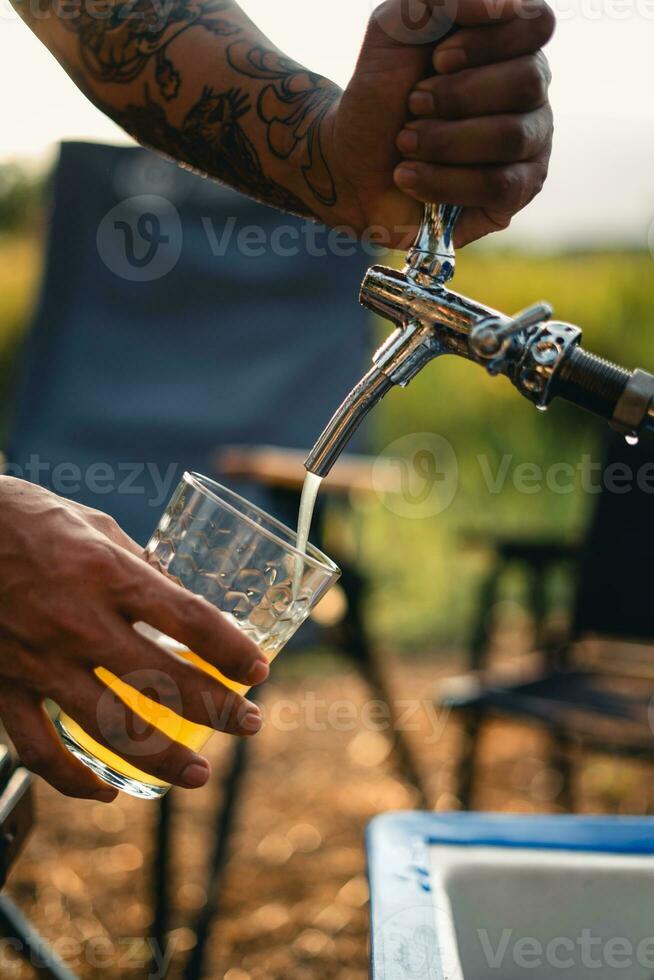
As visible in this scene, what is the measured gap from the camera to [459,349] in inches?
26.1

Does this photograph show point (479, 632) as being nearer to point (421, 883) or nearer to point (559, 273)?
point (421, 883)

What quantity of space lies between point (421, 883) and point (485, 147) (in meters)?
0.56

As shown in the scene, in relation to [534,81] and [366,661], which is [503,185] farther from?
[366,661]

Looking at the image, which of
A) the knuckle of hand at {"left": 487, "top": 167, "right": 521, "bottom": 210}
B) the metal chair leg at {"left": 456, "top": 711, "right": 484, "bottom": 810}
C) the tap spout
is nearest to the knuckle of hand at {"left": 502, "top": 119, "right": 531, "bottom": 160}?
the knuckle of hand at {"left": 487, "top": 167, "right": 521, "bottom": 210}

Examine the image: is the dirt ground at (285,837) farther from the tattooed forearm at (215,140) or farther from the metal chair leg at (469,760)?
the tattooed forearm at (215,140)

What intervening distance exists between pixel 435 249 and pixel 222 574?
0.90 ft

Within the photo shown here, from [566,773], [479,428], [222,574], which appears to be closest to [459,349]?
[222,574]

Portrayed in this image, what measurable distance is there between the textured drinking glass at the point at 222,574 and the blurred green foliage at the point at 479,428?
11.0 feet

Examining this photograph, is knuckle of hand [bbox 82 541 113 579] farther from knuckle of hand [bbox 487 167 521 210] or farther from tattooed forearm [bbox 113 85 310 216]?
tattooed forearm [bbox 113 85 310 216]

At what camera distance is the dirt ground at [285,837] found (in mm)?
2098

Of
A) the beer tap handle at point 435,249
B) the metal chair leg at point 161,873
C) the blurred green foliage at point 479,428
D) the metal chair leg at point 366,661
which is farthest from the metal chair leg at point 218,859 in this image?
the blurred green foliage at point 479,428

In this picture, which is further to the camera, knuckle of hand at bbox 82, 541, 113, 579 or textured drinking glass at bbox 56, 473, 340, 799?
textured drinking glass at bbox 56, 473, 340, 799

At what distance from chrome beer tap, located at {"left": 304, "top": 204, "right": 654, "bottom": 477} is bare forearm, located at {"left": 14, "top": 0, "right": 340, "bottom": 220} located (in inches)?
10.6

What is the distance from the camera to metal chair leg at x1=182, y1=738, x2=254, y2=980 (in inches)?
69.1
